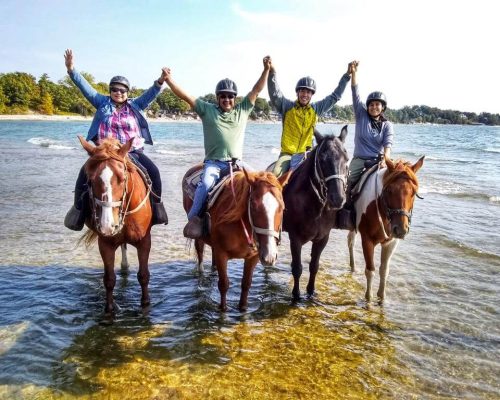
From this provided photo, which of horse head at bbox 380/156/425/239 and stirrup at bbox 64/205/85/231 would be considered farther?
stirrup at bbox 64/205/85/231

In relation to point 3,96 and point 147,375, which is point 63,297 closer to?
point 147,375

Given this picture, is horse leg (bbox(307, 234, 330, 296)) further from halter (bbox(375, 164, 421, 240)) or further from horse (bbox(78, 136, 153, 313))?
horse (bbox(78, 136, 153, 313))

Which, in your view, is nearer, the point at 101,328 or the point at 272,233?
the point at 272,233

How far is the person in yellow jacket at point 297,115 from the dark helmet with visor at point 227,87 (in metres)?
1.23

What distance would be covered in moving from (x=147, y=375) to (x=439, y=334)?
159 inches

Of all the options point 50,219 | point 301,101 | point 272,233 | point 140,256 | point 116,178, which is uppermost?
point 301,101

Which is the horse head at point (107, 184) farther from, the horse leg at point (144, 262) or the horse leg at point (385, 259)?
the horse leg at point (385, 259)

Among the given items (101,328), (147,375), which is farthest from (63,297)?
(147,375)

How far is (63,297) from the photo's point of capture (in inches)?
256

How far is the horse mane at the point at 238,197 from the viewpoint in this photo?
16.1 feet

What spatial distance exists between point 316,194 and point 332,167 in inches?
22.8

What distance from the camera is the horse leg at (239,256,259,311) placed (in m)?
5.74

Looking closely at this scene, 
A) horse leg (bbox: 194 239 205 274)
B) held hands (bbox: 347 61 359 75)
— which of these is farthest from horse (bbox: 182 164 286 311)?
held hands (bbox: 347 61 359 75)

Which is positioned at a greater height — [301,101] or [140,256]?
[301,101]
